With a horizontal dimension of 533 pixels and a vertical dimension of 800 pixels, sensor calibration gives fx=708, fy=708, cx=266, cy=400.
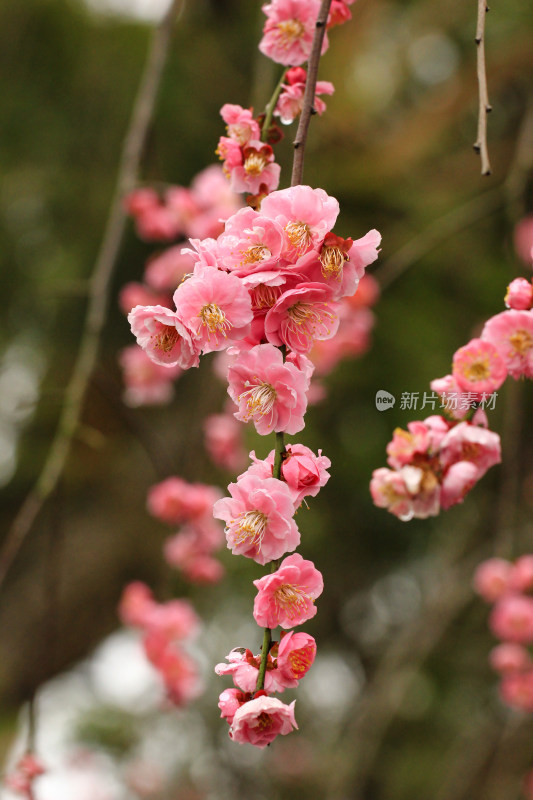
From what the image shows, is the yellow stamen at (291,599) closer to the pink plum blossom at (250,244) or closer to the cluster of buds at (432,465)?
the cluster of buds at (432,465)

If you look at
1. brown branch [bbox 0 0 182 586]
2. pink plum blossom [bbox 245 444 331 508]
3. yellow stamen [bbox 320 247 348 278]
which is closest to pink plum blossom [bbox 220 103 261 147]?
yellow stamen [bbox 320 247 348 278]

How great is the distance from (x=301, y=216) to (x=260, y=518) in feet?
0.74

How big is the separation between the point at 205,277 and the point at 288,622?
26 cm

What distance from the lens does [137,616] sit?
1.55m

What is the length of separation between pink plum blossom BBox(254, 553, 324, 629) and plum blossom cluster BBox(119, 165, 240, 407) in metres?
1.20

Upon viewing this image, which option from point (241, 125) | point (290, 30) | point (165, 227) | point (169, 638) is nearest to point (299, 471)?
point (241, 125)

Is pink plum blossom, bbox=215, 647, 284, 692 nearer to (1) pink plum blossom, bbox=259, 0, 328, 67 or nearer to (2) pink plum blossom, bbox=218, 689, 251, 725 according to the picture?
(2) pink plum blossom, bbox=218, 689, 251, 725

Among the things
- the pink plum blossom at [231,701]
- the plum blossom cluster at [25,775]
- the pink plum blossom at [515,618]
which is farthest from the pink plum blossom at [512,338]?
the pink plum blossom at [515,618]

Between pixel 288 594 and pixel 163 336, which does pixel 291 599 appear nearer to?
pixel 288 594

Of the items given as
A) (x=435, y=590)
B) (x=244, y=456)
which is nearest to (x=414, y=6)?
(x=244, y=456)

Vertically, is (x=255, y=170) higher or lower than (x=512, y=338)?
higher

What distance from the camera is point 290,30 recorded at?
77 centimetres

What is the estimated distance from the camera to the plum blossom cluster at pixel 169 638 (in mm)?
1470

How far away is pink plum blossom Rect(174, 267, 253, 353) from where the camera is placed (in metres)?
0.49
